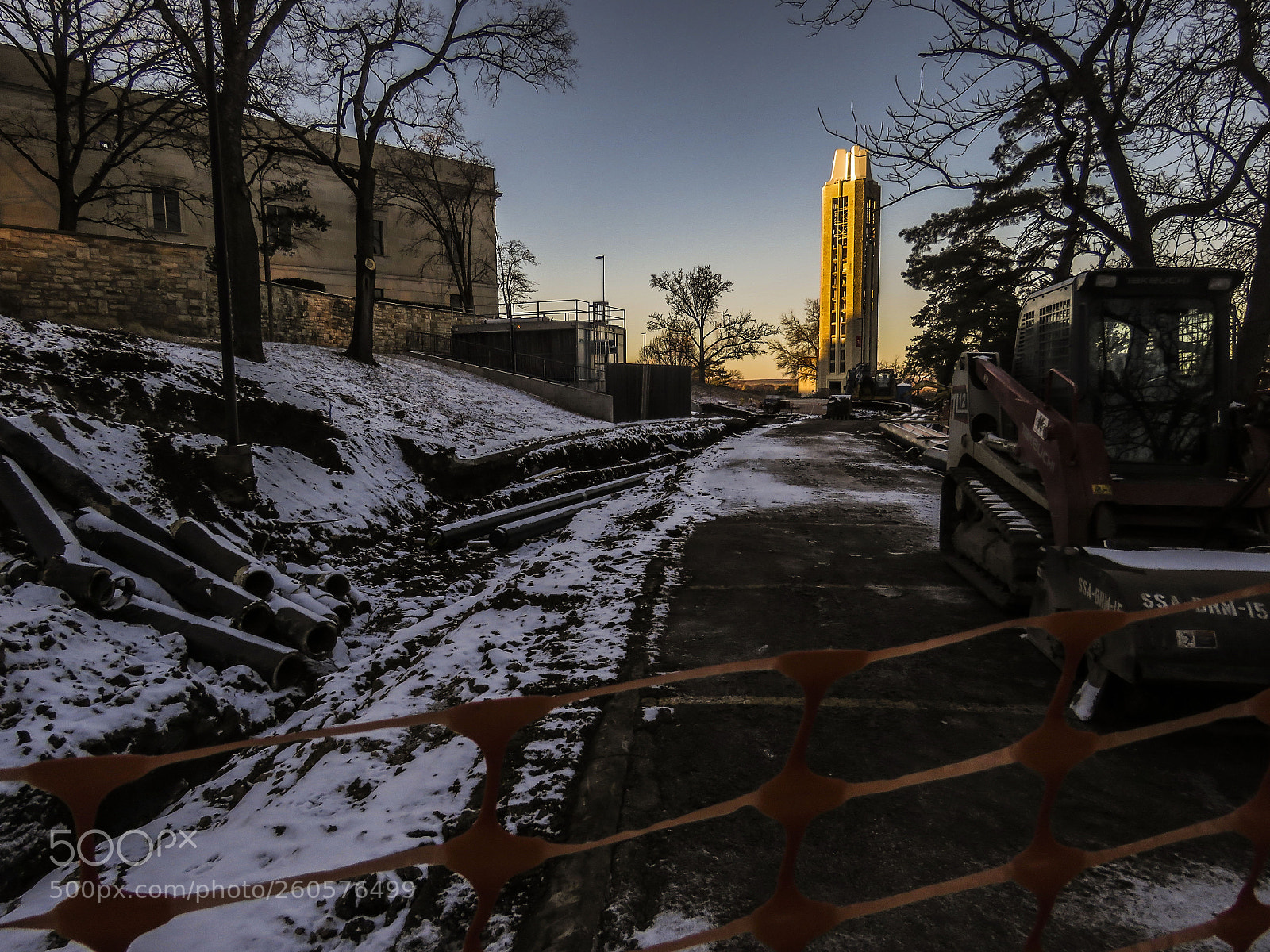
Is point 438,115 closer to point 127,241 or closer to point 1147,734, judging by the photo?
point 127,241

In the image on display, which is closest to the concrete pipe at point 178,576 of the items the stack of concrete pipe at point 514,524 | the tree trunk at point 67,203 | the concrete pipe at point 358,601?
the concrete pipe at point 358,601

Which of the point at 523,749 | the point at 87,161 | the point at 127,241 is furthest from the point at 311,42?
the point at 87,161

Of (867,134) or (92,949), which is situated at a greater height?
(867,134)

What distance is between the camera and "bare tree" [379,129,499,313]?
3597 cm

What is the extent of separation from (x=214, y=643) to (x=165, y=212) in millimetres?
37680

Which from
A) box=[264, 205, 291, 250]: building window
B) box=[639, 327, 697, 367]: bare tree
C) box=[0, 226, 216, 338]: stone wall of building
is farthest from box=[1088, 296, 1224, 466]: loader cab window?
box=[639, 327, 697, 367]: bare tree

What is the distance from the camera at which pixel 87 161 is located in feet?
99.7

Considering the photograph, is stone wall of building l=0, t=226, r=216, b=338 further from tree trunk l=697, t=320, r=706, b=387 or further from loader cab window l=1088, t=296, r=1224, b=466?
tree trunk l=697, t=320, r=706, b=387

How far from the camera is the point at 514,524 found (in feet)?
32.2

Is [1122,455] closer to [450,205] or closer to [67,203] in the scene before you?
[67,203]

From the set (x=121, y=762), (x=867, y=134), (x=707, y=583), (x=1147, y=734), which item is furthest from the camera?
(x=867, y=134)

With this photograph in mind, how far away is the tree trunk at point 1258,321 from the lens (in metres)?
12.0

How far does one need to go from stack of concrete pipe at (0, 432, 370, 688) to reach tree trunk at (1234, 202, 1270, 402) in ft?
51.6

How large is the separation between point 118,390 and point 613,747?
347 inches
